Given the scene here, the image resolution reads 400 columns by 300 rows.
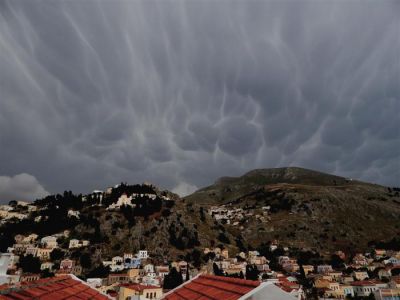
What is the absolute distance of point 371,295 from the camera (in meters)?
96.7

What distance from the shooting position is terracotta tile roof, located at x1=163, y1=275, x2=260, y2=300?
14.0 meters

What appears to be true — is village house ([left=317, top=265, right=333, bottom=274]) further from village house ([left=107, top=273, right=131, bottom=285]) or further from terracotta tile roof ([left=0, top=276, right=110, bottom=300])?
terracotta tile roof ([left=0, top=276, right=110, bottom=300])

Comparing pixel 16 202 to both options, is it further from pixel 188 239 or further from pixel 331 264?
pixel 331 264

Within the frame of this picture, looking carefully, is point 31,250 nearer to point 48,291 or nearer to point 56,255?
point 56,255

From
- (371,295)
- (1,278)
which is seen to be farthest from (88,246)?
(1,278)

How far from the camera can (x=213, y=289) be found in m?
17.0

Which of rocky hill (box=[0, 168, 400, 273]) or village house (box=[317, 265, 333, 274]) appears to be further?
rocky hill (box=[0, 168, 400, 273])

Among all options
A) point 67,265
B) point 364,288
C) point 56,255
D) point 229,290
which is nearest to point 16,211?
point 56,255

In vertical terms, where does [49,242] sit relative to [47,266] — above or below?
above

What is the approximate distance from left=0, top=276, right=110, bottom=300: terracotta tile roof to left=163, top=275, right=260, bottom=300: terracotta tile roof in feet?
19.3

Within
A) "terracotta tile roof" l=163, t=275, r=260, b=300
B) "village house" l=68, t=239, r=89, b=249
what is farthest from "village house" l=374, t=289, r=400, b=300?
"village house" l=68, t=239, r=89, b=249

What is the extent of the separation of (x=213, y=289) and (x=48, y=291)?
29.2 feet

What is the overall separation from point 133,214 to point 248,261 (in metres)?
65.8

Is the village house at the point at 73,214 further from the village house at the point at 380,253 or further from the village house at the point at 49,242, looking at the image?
the village house at the point at 380,253
